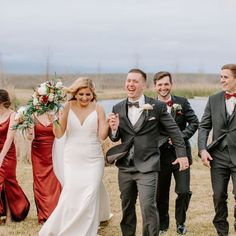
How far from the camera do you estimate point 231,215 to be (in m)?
10.1

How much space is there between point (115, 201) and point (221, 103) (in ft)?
14.2

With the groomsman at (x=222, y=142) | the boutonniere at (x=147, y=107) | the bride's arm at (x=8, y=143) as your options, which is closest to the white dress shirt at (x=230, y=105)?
the groomsman at (x=222, y=142)

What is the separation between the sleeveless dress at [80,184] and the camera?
754 centimetres

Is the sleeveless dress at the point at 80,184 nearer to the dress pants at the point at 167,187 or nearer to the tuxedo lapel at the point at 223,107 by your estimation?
the dress pants at the point at 167,187

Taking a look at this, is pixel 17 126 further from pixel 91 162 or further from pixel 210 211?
pixel 210 211

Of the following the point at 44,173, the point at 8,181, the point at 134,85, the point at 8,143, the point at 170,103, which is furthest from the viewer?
the point at 8,181

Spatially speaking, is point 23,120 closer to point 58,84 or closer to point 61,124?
point 61,124

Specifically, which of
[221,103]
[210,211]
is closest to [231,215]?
[210,211]

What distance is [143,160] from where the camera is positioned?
710 centimetres

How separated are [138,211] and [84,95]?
3.50 meters

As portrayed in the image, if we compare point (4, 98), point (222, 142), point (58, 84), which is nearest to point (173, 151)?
point (222, 142)

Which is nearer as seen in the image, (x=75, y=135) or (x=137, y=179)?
(x=137, y=179)

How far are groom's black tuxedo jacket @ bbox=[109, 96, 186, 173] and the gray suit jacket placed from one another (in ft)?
1.95

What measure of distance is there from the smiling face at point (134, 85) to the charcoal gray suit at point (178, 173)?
0.87 m
